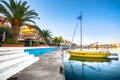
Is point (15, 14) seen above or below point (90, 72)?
above

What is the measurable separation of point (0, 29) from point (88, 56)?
979 inches

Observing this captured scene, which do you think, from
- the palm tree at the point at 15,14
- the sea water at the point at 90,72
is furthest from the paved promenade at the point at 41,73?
the palm tree at the point at 15,14

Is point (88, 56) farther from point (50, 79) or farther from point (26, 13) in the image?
point (50, 79)

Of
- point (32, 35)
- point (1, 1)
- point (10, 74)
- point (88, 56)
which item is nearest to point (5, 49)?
point (10, 74)

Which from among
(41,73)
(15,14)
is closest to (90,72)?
(41,73)

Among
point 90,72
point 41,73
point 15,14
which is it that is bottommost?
point 90,72

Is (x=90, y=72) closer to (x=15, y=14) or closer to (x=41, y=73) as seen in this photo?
(x=41, y=73)

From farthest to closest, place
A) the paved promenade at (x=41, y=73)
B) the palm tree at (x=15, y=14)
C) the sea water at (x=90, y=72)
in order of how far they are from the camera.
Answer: the palm tree at (x=15, y=14) → the sea water at (x=90, y=72) → the paved promenade at (x=41, y=73)

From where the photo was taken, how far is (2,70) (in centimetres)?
495

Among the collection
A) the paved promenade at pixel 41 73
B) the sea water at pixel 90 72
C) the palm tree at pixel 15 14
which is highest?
the palm tree at pixel 15 14

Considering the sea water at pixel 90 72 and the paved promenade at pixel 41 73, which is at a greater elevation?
the paved promenade at pixel 41 73

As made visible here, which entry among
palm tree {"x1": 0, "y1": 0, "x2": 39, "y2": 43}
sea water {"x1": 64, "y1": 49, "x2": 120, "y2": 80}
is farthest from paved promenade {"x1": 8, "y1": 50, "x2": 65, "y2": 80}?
palm tree {"x1": 0, "y1": 0, "x2": 39, "y2": 43}

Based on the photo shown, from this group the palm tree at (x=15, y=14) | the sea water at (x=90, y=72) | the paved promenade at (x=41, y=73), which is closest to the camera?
the paved promenade at (x=41, y=73)

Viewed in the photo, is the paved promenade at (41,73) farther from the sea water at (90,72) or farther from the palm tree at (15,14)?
the palm tree at (15,14)
